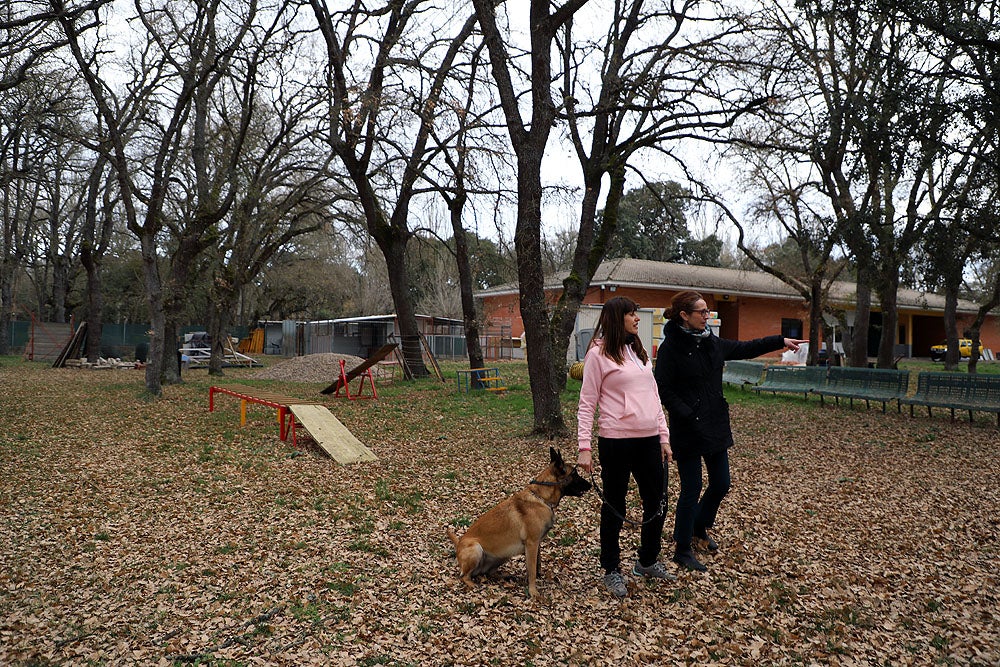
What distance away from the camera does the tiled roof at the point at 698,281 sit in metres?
27.9

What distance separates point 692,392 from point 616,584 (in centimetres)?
126

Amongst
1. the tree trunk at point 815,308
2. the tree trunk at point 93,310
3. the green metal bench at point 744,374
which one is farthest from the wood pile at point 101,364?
the tree trunk at point 815,308

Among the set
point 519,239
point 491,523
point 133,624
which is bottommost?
point 133,624

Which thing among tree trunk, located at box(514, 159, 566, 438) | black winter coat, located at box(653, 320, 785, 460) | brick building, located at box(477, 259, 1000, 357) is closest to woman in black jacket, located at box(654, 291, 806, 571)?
black winter coat, located at box(653, 320, 785, 460)

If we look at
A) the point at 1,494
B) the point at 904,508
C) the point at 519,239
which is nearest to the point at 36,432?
the point at 1,494

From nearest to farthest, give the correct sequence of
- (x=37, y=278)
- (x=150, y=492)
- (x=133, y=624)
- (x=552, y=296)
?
(x=133, y=624) < (x=150, y=492) < (x=552, y=296) < (x=37, y=278)

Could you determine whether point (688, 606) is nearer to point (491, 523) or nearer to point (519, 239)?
point (491, 523)

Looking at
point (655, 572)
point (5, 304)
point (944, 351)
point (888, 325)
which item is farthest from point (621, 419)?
point (944, 351)

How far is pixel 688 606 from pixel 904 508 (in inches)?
131

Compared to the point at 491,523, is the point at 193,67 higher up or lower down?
higher up

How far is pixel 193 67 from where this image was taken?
1353 centimetres

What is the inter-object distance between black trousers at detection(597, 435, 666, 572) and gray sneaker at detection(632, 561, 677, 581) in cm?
24

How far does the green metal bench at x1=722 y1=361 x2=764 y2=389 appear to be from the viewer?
16.4m

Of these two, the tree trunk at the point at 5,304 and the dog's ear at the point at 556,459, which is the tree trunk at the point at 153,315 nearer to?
the dog's ear at the point at 556,459
